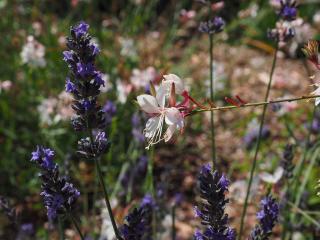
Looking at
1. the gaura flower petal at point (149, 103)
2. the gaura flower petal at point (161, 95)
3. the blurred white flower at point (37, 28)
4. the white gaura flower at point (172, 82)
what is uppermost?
the blurred white flower at point (37, 28)

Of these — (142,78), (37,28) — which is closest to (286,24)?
(142,78)

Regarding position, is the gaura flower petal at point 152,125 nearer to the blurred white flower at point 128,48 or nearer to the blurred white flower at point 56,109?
the blurred white flower at point 56,109

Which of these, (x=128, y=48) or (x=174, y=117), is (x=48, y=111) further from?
(x=174, y=117)

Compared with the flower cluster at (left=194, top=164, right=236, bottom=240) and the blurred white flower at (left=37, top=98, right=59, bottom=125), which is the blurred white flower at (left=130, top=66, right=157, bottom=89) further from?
the flower cluster at (left=194, top=164, right=236, bottom=240)

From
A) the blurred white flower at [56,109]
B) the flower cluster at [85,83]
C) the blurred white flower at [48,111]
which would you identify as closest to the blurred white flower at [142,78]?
the blurred white flower at [56,109]

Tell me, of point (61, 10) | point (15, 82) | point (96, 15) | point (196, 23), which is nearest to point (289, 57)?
point (196, 23)

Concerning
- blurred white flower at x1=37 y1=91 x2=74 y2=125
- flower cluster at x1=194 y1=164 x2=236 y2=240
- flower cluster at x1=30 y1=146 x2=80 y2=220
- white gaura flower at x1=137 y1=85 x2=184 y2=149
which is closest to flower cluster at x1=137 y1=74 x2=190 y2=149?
white gaura flower at x1=137 y1=85 x2=184 y2=149

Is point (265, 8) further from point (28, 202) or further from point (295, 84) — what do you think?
point (28, 202)

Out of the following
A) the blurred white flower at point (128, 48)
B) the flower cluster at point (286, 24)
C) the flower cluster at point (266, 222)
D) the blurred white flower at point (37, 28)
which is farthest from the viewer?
the blurred white flower at point (37, 28)
